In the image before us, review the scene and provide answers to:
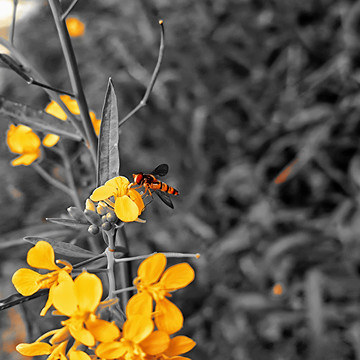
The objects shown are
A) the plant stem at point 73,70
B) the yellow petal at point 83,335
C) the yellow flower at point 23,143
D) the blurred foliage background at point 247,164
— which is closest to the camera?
the yellow petal at point 83,335

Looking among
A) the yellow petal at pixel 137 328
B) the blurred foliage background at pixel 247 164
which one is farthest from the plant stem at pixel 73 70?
the blurred foliage background at pixel 247 164

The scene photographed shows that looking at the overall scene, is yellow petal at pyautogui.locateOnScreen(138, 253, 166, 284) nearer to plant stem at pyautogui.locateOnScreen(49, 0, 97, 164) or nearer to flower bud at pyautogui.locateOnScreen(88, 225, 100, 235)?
flower bud at pyautogui.locateOnScreen(88, 225, 100, 235)

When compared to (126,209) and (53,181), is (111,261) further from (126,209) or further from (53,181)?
(53,181)

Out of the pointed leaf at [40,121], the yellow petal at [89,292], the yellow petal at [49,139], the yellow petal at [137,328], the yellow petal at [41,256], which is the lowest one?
the yellow petal at [137,328]

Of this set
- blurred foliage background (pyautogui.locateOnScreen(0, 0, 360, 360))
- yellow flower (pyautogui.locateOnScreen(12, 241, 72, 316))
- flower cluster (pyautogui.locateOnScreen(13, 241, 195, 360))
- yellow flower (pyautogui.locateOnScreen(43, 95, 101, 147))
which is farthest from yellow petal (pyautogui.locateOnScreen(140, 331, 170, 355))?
blurred foliage background (pyautogui.locateOnScreen(0, 0, 360, 360))

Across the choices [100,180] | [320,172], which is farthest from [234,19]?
[100,180]

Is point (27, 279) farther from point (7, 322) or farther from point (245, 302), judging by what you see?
point (7, 322)

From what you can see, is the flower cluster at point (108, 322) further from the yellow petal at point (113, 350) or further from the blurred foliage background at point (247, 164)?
the blurred foliage background at point (247, 164)

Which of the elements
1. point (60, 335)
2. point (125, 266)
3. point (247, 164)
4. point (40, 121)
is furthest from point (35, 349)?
point (247, 164)
